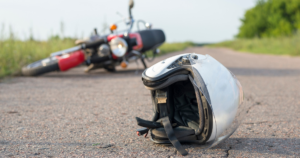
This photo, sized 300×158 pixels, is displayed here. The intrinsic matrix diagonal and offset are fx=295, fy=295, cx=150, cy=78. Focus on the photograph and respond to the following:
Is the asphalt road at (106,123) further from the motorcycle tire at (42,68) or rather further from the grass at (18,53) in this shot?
the grass at (18,53)

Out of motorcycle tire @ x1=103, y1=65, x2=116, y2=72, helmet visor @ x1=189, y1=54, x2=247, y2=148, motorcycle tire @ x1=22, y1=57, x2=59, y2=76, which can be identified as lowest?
motorcycle tire @ x1=103, y1=65, x2=116, y2=72

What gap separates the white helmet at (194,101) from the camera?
1.78 meters

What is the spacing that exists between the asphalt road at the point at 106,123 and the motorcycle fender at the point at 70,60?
1083 mm

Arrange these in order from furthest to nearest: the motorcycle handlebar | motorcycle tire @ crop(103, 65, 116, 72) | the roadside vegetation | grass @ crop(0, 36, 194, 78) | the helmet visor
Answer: the roadside vegetation → motorcycle tire @ crop(103, 65, 116, 72) → grass @ crop(0, 36, 194, 78) → the motorcycle handlebar → the helmet visor

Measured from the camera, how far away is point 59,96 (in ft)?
13.0

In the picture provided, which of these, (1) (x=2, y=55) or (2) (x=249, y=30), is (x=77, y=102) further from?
(2) (x=249, y=30)

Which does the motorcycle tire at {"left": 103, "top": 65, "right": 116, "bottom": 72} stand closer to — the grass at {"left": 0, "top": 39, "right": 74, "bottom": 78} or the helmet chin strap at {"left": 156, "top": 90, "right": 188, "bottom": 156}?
the grass at {"left": 0, "top": 39, "right": 74, "bottom": 78}

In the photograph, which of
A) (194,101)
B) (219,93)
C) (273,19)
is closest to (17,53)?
(194,101)

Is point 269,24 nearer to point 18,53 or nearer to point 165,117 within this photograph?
point 18,53

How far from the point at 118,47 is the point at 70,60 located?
3.26 feet

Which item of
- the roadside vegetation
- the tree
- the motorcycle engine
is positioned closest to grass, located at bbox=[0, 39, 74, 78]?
the motorcycle engine

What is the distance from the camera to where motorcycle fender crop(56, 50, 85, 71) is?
228 inches

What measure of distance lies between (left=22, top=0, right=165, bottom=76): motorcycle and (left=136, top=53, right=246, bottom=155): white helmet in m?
3.87

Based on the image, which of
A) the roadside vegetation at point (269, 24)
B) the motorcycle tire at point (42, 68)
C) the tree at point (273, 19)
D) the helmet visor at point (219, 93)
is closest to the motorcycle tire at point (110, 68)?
the motorcycle tire at point (42, 68)
